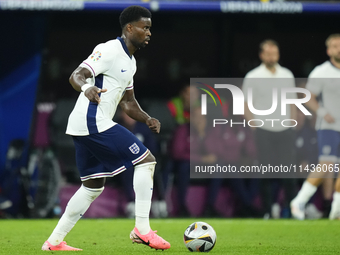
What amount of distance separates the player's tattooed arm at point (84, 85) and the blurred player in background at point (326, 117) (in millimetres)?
4681

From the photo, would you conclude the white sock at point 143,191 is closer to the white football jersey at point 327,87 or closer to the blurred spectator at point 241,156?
the blurred spectator at point 241,156

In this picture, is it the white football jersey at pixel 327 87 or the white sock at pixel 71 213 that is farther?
the white football jersey at pixel 327 87

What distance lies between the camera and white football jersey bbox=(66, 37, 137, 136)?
4.99 metres

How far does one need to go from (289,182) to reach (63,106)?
11.3 feet

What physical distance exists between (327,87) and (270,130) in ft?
3.26

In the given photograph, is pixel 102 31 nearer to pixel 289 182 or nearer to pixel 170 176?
pixel 170 176

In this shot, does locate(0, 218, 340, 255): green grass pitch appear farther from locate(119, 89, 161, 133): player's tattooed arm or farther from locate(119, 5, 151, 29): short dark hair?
locate(119, 5, 151, 29): short dark hair

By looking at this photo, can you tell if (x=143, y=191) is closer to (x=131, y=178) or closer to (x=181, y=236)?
(x=181, y=236)

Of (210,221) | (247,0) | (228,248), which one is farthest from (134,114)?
(247,0)

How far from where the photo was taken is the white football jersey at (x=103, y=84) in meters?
4.99

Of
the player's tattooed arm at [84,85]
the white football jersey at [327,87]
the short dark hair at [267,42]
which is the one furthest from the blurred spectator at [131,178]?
the player's tattooed arm at [84,85]

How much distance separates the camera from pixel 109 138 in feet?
16.3

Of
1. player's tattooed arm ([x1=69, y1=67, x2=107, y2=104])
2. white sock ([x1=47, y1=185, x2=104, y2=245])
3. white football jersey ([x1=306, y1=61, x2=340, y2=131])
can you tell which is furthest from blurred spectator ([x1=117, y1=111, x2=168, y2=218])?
player's tattooed arm ([x1=69, y1=67, x2=107, y2=104])

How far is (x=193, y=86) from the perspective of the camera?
9.55m
